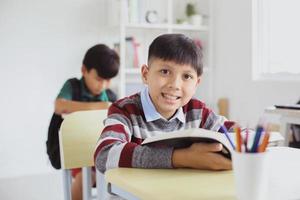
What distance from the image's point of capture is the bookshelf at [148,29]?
12.5 feet

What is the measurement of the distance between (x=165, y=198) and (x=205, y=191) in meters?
0.10

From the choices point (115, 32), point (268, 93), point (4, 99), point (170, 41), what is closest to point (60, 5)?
point (115, 32)

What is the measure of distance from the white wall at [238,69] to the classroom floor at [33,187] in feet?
5.42

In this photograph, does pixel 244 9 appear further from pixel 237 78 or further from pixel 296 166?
pixel 296 166

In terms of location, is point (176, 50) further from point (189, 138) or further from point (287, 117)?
point (287, 117)

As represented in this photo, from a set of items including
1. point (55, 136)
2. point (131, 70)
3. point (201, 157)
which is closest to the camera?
point (201, 157)

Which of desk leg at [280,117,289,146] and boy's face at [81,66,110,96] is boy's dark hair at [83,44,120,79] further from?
desk leg at [280,117,289,146]

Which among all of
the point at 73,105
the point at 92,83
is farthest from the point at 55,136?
the point at 92,83

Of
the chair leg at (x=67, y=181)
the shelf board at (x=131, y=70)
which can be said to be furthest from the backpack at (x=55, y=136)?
the shelf board at (x=131, y=70)

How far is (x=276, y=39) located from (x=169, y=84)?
2.57m

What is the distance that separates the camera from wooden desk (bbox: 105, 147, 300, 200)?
31.4 inches

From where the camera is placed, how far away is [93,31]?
12.8ft

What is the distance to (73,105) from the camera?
2.56 m

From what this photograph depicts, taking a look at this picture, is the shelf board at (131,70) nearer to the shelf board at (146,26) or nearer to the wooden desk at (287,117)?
the shelf board at (146,26)
